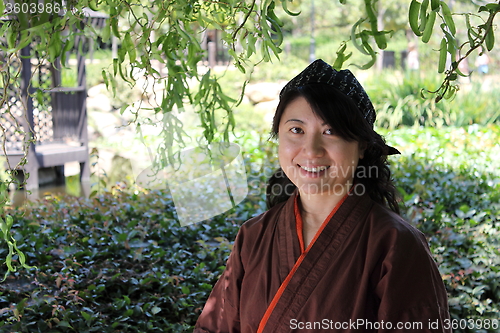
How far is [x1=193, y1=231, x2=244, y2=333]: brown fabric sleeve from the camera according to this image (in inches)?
58.7

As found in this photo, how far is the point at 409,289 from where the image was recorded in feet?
3.96

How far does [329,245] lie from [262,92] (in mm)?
11813

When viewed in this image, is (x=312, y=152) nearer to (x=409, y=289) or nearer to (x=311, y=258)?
(x=311, y=258)

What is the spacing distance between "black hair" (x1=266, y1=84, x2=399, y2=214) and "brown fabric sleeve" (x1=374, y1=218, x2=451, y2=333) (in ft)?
0.91

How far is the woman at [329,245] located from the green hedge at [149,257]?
0.58 meters

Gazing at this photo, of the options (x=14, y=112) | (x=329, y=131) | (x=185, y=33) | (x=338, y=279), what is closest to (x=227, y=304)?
(x=338, y=279)

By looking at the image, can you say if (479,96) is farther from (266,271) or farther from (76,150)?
(266,271)

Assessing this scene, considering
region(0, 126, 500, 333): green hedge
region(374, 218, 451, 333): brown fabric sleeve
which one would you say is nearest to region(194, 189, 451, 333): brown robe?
region(374, 218, 451, 333): brown fabric sleeve

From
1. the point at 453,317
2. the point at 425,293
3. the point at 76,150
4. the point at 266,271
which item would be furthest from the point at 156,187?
the point at 76,150

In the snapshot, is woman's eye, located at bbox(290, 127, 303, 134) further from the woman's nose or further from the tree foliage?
the tree foliage

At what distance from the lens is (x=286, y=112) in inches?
56.8

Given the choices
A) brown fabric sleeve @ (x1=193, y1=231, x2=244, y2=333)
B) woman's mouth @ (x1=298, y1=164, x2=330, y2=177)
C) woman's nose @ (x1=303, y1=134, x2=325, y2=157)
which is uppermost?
woman's nose @ (x1=303, y1=134, x2=325, y2=157)

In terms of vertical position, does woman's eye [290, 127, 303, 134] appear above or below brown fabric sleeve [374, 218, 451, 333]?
above

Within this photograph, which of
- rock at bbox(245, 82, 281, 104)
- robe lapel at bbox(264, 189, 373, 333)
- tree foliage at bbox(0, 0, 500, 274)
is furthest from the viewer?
rock at bbox(245, 82, 281, 104)
